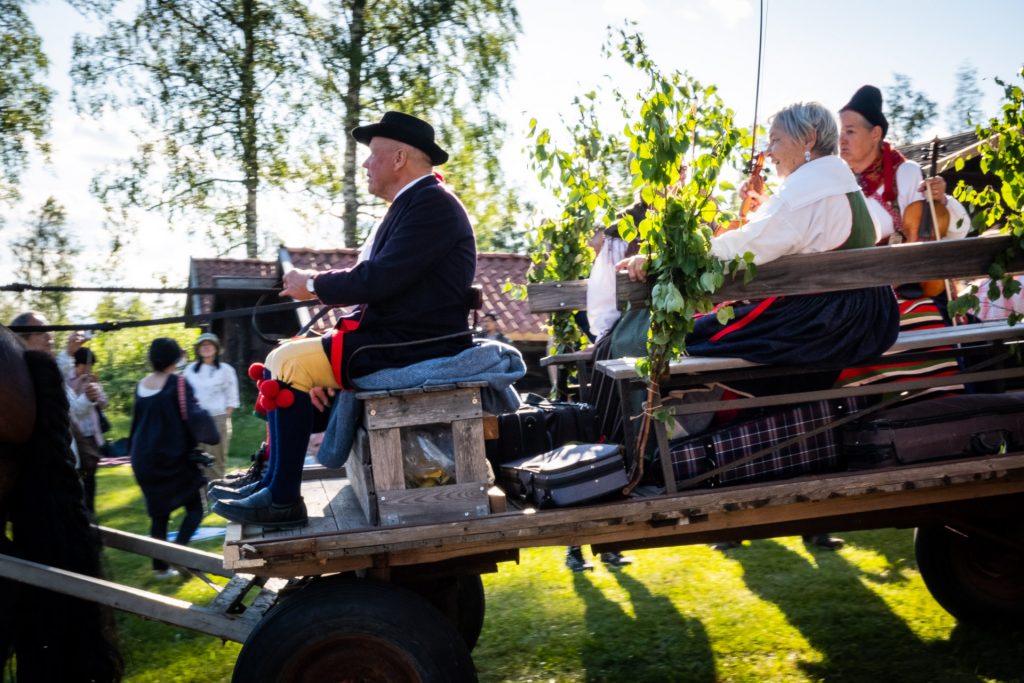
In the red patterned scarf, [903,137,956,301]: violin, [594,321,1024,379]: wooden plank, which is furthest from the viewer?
the red patterned scarf

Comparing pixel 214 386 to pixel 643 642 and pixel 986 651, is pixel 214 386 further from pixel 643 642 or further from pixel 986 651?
pixel 986 651

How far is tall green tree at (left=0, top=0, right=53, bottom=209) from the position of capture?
17078 mm

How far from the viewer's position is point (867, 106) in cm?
454

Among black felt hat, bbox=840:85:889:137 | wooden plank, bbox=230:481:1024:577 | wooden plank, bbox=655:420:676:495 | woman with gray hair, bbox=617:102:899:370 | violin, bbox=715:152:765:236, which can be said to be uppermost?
black felt hat, bbox=840:85:889:137

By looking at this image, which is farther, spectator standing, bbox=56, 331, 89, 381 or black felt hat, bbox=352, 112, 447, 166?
spectator standing, bbox=56, 331, 89, 381

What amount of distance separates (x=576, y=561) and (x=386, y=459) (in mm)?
3179

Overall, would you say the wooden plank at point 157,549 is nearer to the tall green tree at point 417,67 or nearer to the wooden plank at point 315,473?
the wooden plank at point 315,473

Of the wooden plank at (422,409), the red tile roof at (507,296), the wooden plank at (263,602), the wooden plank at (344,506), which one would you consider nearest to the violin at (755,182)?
the wooden plank at (422,409)

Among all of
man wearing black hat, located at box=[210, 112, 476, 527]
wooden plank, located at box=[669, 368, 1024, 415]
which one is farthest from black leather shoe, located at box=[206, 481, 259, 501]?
wooden plank, located at box=[669, 368, 1024, 415]

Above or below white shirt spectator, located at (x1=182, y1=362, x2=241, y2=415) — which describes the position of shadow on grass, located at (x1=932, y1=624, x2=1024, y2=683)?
below

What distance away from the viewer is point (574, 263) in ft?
16.7

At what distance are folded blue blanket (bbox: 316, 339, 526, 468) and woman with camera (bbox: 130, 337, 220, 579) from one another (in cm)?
338

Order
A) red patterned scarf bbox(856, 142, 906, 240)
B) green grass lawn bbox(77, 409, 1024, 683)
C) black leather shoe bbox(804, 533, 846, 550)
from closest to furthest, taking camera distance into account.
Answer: green grass lawn bbox(77, 409, 1024, 683) < red patterned scarf bbox(856, 142, 906, 240) < black leather shoe bbox(804, 533, 846, 550)

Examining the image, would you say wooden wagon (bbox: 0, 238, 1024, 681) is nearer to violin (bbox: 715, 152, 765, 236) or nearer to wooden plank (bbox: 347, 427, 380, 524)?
wooden plank (bbox: 347, 427, 380, 524)
